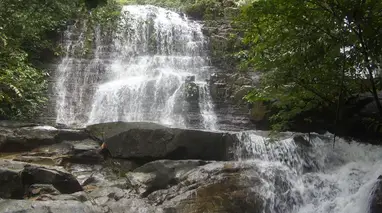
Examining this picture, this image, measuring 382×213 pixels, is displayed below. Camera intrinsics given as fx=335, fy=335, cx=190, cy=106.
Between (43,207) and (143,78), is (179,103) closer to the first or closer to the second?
(143,78)

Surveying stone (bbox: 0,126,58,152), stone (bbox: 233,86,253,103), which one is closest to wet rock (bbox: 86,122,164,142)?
stone (bbox: 0,126,58,152)

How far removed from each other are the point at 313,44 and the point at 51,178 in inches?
188

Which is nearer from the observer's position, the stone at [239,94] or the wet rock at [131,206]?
the wet rock at [131,206]

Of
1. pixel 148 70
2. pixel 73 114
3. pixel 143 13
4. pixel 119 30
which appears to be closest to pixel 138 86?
pixel 148 70

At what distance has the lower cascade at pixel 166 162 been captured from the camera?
559 centimetres

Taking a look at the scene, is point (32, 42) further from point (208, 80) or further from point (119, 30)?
point (208, 80)

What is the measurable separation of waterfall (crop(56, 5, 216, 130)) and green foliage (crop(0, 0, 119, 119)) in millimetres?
807

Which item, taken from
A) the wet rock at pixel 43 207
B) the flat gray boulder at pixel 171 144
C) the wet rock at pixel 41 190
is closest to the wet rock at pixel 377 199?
the flat gray boulder at pixel 171 144

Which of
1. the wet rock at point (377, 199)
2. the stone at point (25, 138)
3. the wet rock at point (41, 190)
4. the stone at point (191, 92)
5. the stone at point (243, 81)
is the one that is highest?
the stone at point (243, 81)

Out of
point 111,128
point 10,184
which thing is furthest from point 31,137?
point 10,184

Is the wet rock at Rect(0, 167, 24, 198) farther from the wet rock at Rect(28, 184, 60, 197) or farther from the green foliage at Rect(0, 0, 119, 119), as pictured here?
the green foliage at Rect(0, 0, 119, 119)

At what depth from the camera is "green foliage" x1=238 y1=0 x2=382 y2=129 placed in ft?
12.7

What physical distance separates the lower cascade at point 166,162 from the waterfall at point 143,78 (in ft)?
0.16

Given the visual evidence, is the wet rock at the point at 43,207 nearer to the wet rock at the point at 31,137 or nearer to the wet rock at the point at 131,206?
the wet rock at the point at 131,206
